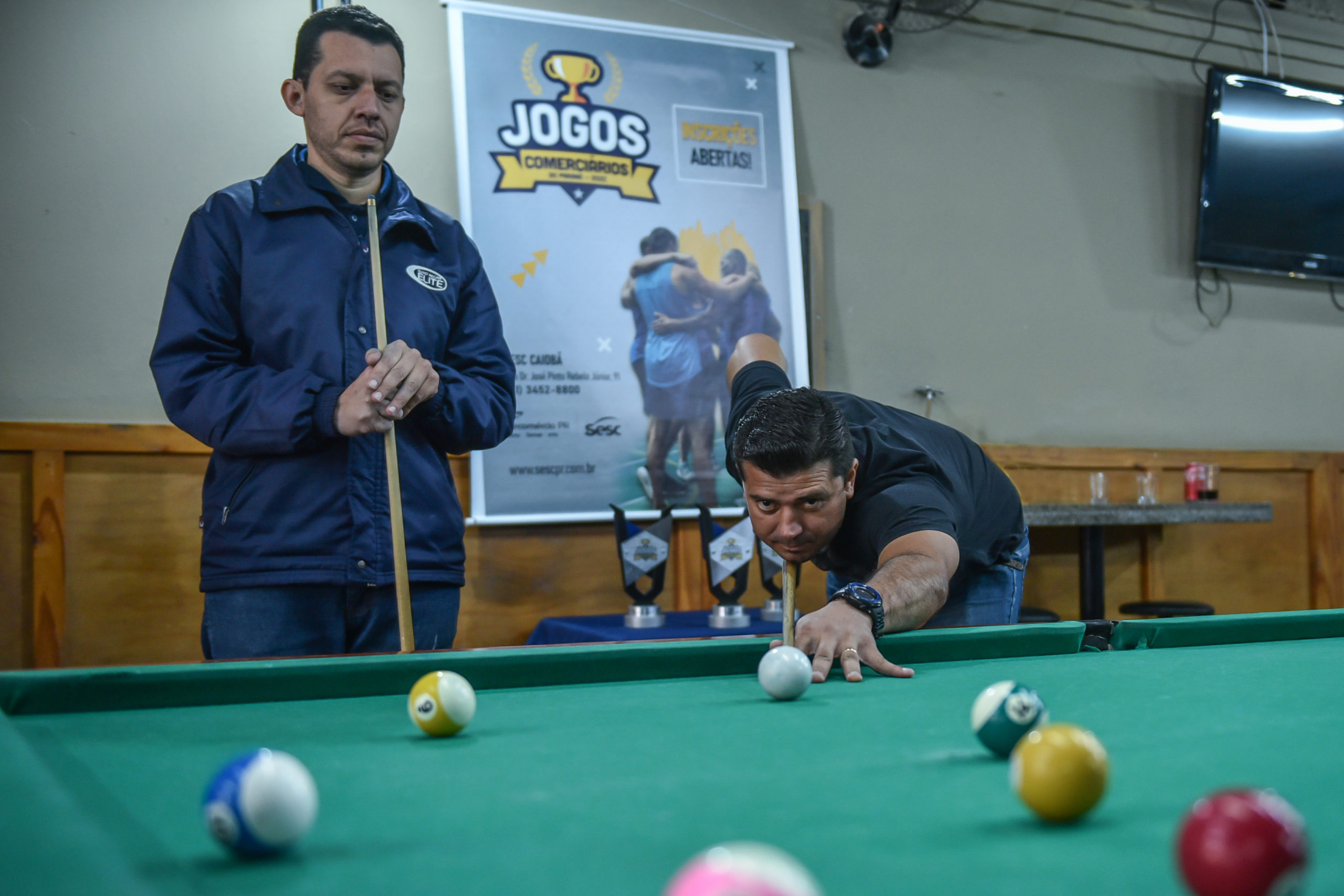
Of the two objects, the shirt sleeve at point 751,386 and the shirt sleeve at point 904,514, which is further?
the shirt sleeve at point 751,386

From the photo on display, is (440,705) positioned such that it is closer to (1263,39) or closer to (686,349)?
(686,349)

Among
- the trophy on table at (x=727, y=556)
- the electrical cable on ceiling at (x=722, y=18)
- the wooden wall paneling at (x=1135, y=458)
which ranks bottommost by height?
the trophy on table at (x=727, y=556)

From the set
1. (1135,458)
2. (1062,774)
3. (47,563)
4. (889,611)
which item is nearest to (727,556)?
(889,611)

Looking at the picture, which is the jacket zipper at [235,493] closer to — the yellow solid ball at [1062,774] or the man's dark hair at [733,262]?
the yellow solid ball at [1062,774]

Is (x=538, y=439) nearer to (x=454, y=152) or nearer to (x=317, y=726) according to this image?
(x=454, y=152)

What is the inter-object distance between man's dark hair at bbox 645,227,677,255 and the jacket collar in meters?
1.59

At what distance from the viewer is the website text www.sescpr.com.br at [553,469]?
366cm

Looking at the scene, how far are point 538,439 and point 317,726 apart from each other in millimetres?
2478

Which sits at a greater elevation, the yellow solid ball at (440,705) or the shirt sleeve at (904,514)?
the shirt sleeve at (904,514)

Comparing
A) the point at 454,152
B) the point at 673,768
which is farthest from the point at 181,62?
the point at 673,768

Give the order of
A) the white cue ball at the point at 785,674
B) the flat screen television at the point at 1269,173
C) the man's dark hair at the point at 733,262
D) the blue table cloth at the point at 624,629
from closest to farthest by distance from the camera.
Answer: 1. the white cue ball at the point at 785,674
2. the blue table cloth at the point at 624,629
3. the man's dark hair at the point at 733,262
4. the flat screen television at the point at 1269,173

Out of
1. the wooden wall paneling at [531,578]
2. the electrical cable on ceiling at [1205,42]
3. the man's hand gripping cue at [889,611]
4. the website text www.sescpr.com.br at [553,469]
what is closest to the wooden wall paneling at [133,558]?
the wooden wall paneling at [531,578]

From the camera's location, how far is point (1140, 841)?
2.47 feet

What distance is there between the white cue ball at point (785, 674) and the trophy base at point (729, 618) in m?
1.80
